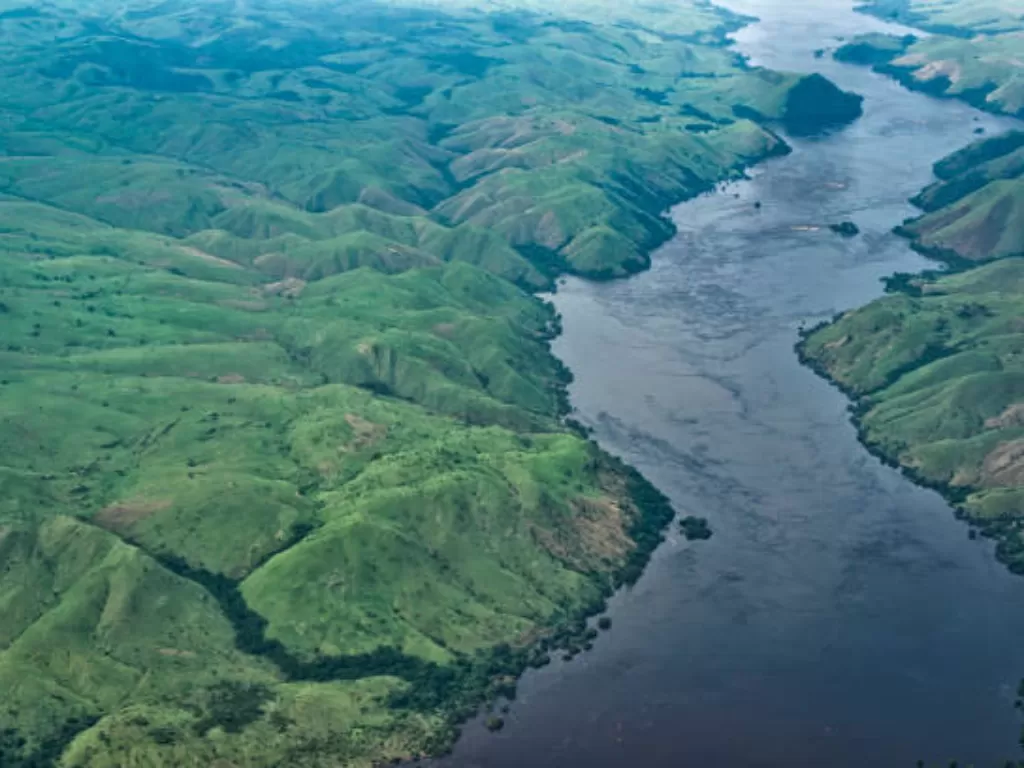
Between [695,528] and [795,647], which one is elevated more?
[795,647]

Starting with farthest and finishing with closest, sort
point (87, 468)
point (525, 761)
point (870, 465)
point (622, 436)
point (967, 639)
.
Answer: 1. point (622, 436)
2. point (870, 465)
3. point (87, 468)
4. point (967, 639)
5. point (525, 761)

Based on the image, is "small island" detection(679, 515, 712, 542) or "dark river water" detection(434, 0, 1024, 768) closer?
"dark river water" detection(434, 0, 1024, 768)

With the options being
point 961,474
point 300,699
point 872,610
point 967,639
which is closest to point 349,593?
point 300,699

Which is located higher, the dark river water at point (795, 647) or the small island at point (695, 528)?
the dark river water at point (795, 647)

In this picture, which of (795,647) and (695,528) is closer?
(795,647)

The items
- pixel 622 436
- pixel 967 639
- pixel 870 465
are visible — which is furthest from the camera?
pixel 622 436

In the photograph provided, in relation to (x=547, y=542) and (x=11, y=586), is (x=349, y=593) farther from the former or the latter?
(x=11, y=586)

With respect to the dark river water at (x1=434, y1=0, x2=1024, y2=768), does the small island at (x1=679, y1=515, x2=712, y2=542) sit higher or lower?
lower

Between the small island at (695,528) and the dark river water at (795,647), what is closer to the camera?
the dark river water at (795,647)
